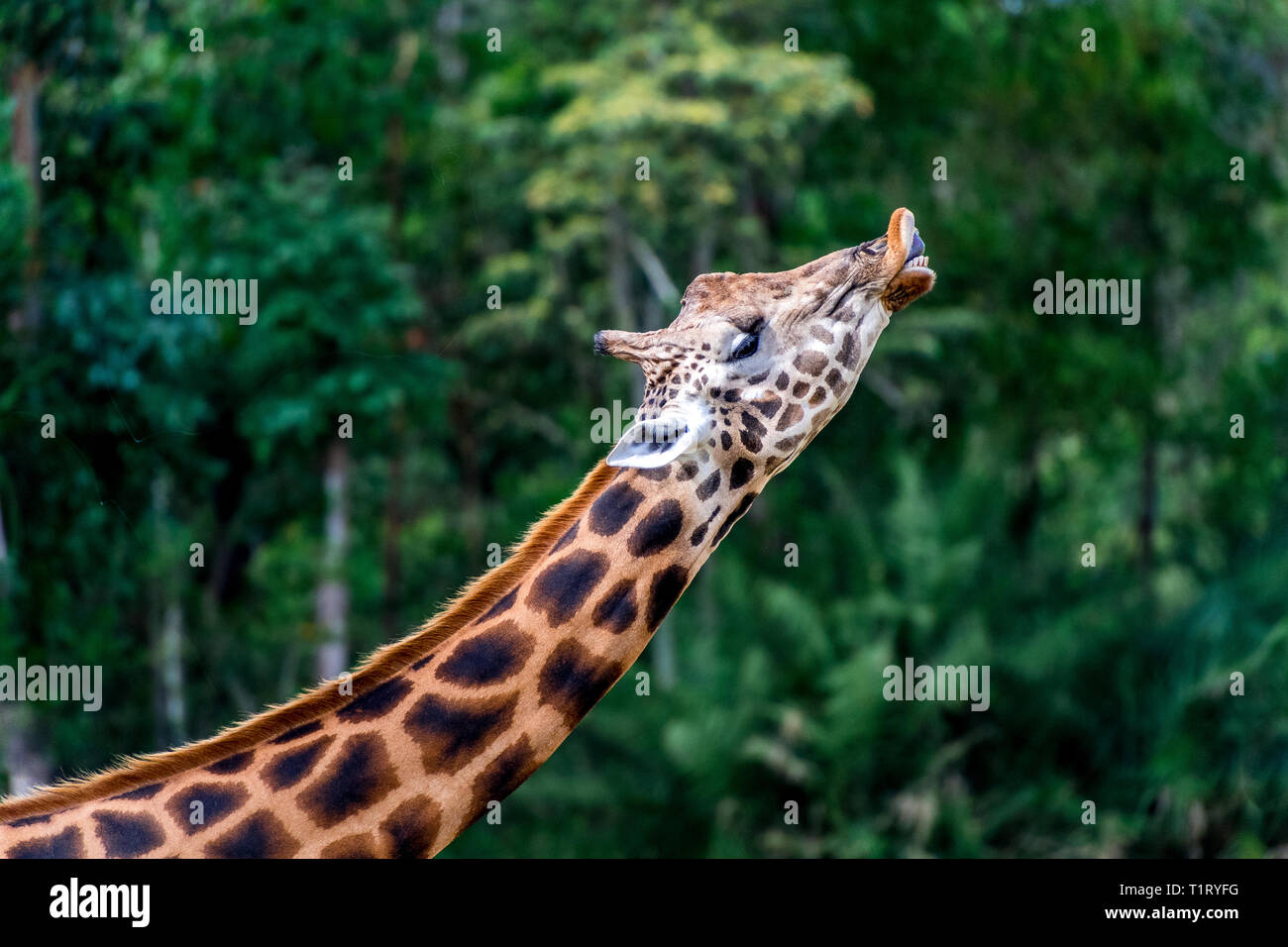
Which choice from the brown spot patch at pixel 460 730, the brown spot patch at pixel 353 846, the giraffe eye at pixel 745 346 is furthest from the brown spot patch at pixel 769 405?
the brown spot patch at pixel 353 846

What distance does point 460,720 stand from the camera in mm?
3088

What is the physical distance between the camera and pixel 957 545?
1320 centimetres

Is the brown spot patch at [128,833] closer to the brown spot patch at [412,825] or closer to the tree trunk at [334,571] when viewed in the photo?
the brown spot patch at [412,825]

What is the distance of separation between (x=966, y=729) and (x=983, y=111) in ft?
23.1

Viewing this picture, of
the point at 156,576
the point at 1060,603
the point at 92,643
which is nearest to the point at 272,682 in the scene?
the point at 156,576

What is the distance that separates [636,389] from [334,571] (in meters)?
3.69

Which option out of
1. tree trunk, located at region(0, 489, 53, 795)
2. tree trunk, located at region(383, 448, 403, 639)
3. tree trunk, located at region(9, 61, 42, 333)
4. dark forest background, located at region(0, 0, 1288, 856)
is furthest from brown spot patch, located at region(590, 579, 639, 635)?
tree trunk, located at region(383, 448, 403, 639)

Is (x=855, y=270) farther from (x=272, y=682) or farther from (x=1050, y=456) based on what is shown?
(x=1050, y=456)

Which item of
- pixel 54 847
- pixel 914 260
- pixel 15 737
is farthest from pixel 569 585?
pixel 15 737

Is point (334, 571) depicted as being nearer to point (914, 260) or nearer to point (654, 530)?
point (654, 530)

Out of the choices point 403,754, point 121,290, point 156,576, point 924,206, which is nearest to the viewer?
point 403,754

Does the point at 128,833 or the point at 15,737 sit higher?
the point at 128,833

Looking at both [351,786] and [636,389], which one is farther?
[636,389]

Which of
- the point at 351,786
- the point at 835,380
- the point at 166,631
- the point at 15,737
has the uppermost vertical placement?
the point at 835,380
